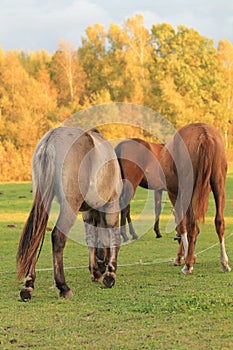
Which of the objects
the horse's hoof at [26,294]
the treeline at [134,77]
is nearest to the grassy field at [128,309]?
the horse's hoof at [26,294]

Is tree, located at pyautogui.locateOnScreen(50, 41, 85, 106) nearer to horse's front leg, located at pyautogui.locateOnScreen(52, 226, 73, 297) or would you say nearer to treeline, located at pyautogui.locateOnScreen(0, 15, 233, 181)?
treeline, located at pyautogui.locateOnScreen(0, 15, 233, 181)

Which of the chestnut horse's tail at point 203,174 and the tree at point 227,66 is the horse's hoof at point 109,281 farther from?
the tree at point 227,66

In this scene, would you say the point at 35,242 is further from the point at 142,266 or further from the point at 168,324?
the point at 142,266

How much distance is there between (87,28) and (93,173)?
56224mm

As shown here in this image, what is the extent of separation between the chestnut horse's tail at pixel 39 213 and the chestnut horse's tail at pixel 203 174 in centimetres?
244

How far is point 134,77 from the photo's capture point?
56.7 metres

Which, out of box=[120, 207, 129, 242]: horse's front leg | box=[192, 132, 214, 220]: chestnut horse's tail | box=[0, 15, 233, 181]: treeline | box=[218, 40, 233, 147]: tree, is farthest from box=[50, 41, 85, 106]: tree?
box=[192, 132, 214, 220]: chestnut horse's tail

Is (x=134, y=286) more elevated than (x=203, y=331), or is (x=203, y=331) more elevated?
(x=203, y=331)

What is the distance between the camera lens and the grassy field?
4.82 metres

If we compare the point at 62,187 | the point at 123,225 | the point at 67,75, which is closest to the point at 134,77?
the point at 67,75

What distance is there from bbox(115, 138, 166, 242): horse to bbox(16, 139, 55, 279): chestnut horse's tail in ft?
19.5

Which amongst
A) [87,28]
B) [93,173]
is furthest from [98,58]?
[93,173]

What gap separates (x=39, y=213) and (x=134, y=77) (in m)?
51.2

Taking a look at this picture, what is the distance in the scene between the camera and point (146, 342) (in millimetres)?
4715
